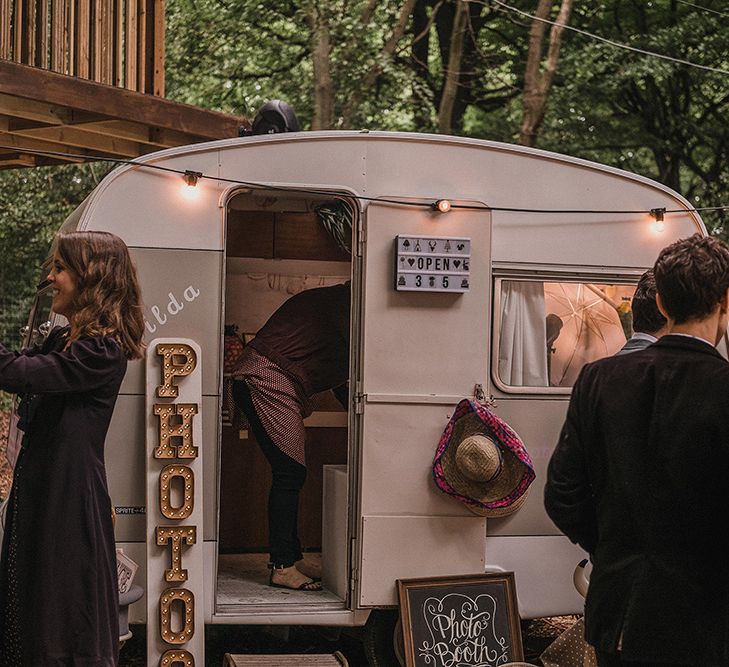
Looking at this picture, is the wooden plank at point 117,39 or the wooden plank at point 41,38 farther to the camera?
the wooden plank at point 117,39

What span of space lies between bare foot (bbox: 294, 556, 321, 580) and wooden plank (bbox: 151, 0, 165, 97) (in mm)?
3450

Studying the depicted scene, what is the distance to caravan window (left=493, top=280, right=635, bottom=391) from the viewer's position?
6.02 metres

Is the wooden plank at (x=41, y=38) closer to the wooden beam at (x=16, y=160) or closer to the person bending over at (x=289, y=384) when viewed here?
the wooden beam at (x=16, y=160)

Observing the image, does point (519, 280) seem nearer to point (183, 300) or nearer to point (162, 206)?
point (183, 300)

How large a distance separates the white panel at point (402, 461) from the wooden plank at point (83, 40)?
328 centimetres

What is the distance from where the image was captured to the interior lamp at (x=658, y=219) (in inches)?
245

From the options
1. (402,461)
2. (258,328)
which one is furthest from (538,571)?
(258,328)

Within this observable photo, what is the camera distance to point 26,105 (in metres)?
7.01

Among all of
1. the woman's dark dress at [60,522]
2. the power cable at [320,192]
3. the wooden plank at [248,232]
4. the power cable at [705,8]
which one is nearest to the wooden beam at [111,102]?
the wooden plank at [248,232]

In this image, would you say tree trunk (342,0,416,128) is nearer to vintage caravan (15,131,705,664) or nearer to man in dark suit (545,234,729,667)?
vintage caravan (15,131,705,664)

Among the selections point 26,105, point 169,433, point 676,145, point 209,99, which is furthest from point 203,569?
point 676,145

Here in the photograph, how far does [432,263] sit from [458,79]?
37.8 ft

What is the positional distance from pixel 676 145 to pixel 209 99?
6861mm

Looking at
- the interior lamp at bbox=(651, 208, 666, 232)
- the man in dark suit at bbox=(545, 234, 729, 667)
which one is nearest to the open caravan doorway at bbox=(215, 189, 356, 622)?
the interior lamp at bbox=(651, 208, 666, 232)
